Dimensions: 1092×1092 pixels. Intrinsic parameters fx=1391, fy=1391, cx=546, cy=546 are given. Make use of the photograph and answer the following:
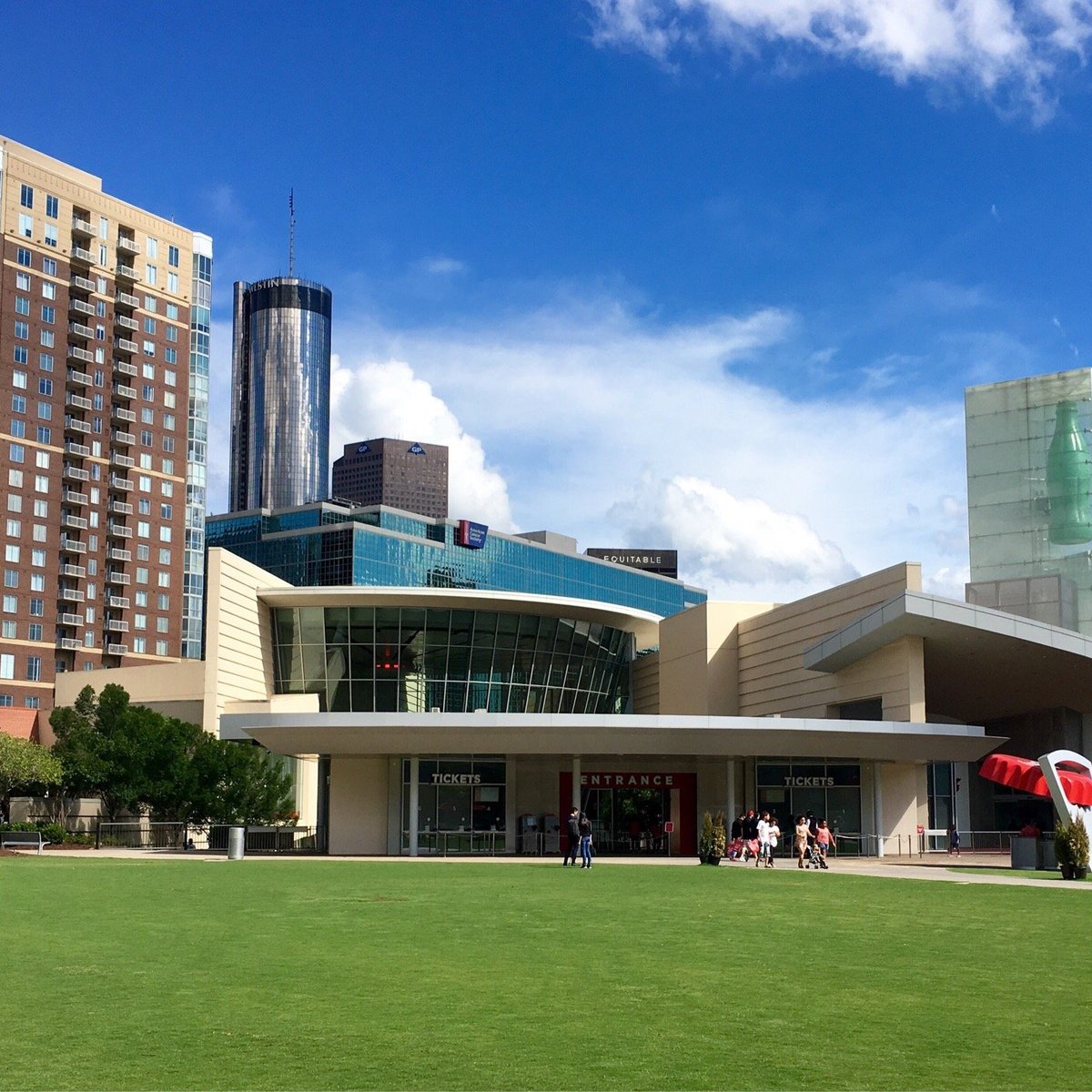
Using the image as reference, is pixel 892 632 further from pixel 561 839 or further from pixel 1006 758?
pixel 561 839

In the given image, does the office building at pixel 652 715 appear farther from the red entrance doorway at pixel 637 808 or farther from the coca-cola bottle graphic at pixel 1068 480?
the coca-cola bottle graphic at pixel 1068 480

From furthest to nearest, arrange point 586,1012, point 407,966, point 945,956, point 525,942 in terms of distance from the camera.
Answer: point 525,942
point 945,956
point 407,966
point 586,1012

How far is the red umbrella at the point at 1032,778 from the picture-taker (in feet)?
122

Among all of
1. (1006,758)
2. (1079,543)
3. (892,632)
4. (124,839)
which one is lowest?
(124,839)

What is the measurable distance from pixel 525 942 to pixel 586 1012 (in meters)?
5.40

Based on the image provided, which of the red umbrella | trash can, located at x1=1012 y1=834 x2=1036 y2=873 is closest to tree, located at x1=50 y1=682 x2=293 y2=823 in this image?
the red umbrella

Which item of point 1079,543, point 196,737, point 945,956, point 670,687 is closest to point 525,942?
point 945,956

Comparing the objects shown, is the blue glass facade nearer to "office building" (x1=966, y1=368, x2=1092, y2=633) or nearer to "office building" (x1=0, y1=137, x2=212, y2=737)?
"office building" (x1=0, y1=137, x2=212, y2=737)

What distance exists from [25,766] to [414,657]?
63.8ft

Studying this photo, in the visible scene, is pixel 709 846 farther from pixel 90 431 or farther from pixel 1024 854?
pixel 90 431

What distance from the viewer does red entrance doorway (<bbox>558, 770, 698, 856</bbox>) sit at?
54344mm

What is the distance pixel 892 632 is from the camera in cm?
4978

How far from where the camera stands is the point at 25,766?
6750 centimetres

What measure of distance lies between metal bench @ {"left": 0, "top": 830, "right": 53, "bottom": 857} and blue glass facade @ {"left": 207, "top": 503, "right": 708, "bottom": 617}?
71153 millimetres
